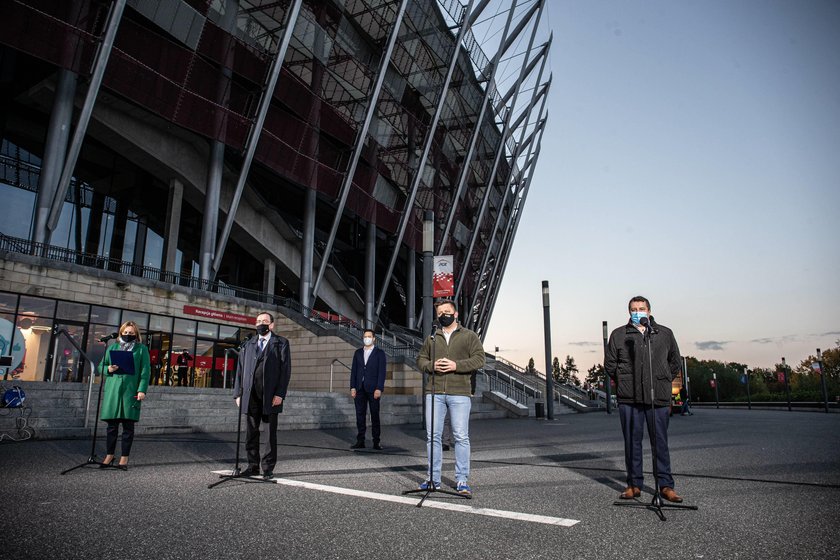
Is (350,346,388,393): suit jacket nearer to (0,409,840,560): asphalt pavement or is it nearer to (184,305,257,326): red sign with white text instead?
(0,409,840,560): asphalt pavement

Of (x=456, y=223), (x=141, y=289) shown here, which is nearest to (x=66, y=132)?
(x=141, y=289)

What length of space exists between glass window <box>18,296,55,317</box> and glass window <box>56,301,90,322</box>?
26cm

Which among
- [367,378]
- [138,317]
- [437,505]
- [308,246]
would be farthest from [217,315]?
[437,505]

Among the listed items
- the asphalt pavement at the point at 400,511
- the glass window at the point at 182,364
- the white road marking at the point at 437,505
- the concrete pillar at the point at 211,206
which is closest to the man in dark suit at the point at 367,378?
the asphalt pavement at the point at 400,511

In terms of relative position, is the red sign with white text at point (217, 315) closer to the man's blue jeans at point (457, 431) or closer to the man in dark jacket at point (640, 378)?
the man's blue jeans at point (457, 431)

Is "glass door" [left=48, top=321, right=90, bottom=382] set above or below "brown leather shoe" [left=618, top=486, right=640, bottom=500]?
above

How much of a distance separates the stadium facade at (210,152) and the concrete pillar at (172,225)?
8 cm

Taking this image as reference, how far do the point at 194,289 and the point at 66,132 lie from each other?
25.8ft

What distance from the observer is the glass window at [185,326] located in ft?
80.7

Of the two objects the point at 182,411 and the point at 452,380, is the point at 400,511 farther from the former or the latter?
the point at 182,411

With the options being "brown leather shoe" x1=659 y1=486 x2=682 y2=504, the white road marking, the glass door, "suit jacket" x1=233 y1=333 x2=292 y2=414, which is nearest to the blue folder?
"suit jacket" x1=233 y1=333 x2=292 y2=414

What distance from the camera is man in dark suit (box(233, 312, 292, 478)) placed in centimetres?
636

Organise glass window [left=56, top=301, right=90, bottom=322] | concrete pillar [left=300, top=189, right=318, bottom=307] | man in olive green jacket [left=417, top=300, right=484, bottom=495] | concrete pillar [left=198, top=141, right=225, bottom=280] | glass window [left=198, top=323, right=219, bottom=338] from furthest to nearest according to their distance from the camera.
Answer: concrete pillar [left=300, top=189, right=318, bottom=307]
concrete pillar [left=198, top=141, right=225, bottom=280]
glass window [left=198, top=323, right=219, bottom=338]
glass window [left=56, top=301, right=90, bottom=322]
man in olive green jacket [left=417, top=300, right=484, bottom=495]

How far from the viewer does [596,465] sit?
7.72 m
